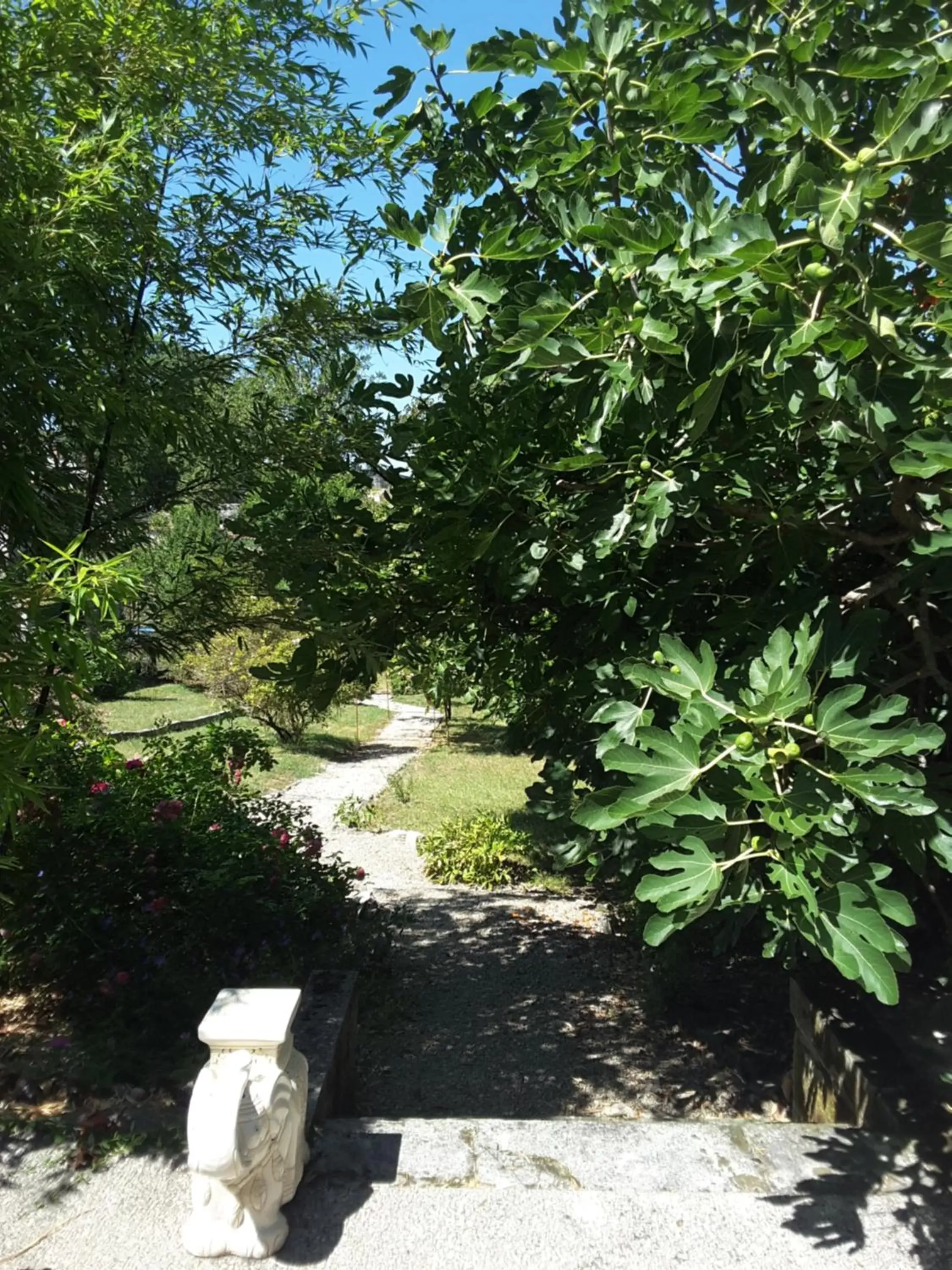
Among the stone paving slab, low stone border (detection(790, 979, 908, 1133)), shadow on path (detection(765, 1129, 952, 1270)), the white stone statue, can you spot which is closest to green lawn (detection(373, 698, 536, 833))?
low stone border (detection(790, 979, 908, 1133))

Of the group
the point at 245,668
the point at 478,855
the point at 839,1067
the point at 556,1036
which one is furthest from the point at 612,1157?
the point at 245,668

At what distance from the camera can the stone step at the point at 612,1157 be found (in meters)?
2.75

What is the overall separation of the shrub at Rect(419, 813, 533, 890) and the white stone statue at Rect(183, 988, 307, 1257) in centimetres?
495

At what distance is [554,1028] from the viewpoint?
15.7 feet

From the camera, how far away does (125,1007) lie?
3.67 meters

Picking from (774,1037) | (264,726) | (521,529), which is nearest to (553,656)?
(521,529)

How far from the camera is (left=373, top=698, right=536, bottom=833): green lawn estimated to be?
9594 millimetres

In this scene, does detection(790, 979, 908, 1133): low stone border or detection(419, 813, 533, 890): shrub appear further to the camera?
detection(419, 813, 533, 890): shrub

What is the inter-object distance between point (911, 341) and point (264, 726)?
1331 centimetres

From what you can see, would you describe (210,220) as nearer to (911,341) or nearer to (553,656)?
(553,656)

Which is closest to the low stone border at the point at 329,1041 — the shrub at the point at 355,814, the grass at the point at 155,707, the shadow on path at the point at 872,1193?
the shadow on path at the point at 872,1193

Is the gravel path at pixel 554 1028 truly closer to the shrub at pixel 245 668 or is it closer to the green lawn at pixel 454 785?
the green lawn at pixel 454 785

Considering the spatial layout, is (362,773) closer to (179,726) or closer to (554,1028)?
(179,726)

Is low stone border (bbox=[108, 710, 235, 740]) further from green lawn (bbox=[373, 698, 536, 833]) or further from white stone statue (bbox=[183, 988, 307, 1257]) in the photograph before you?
white stone statue (bbox=[183, 988, 307, 1257])
